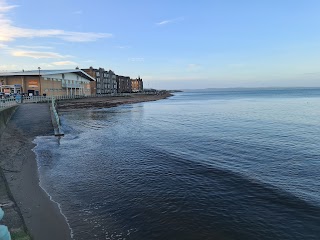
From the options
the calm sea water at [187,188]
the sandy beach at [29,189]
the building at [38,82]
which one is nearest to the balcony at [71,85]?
the building at [38,82]

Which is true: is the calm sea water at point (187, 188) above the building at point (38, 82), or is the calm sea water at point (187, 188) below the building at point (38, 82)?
below

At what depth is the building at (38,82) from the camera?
71.1 meters

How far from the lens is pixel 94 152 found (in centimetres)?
1834

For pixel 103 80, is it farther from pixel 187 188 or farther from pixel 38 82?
pixel 187 188

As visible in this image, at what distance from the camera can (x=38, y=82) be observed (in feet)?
241

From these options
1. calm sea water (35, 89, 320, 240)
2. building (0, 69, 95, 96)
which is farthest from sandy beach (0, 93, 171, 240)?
building (0, 69, 95, 96)

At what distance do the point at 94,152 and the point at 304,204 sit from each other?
515 inches

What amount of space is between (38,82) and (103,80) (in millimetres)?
79151

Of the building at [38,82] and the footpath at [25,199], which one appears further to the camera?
the building at [38,82]

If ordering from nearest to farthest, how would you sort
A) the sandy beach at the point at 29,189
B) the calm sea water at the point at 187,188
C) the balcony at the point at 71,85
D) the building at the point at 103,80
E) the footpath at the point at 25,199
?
the footpath at the point at 25,199 < the sandy beach at the point at 29,189 < the calm sea water at the point at 187,188 < the balcony at the point at 71,85 < the building at the point at 103,80

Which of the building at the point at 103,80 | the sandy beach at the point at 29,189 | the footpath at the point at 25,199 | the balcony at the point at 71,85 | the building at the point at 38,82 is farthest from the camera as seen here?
the building at the point at 103,80

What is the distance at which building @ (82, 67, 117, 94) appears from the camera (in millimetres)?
140125

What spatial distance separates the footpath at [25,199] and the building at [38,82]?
172 feet

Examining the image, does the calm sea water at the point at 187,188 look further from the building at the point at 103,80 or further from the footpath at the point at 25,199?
the building at the point at 103,80
